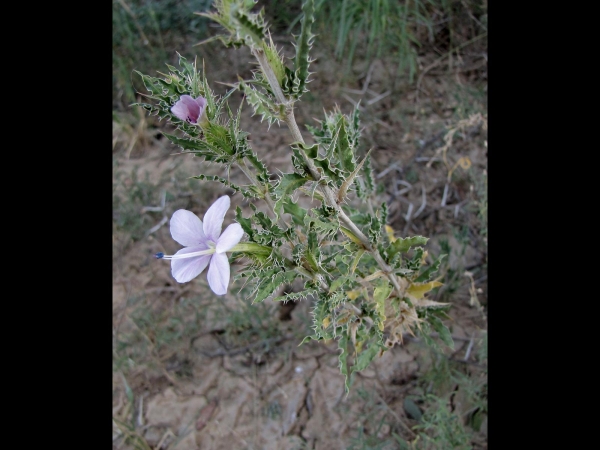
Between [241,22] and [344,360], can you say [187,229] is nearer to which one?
[241,22]

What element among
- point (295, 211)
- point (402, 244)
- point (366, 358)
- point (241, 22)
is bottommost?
point (366, 358)

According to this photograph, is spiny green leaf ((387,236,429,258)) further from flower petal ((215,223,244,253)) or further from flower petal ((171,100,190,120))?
flower petal ((171,100,190,120))

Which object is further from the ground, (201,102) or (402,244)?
(201,102)

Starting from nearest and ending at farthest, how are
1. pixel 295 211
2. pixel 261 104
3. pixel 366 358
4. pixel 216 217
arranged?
pixel 261 104
pixel 216 217
pixel 295 211
pixel 366 358

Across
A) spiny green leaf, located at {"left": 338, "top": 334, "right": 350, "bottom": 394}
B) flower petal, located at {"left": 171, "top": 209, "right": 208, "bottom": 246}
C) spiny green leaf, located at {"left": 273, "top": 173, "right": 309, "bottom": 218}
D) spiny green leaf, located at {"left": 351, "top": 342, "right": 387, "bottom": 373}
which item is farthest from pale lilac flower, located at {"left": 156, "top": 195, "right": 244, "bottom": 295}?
spiny green leaf, located at {"left": 351, "top": 342, "right": 387, "bottom": 373}

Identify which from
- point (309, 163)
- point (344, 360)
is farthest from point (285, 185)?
point (344, 360)

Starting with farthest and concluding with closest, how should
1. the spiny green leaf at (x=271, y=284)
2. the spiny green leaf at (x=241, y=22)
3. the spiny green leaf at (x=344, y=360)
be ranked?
1. the spiny green leaf at (x=344, y=360)
2. the spiny green leaf at (x=271, y=284)
3. the spiny green leaf at (x=241, y=22)

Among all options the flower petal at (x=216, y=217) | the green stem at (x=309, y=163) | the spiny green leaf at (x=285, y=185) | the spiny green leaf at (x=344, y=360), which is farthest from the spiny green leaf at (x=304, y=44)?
the spiny green leaf at (x=344, y=360)

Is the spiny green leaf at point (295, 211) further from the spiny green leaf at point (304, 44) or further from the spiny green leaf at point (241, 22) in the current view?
the spiny green leaf at point (241, 22)
